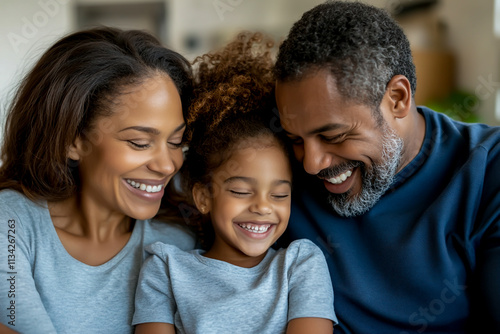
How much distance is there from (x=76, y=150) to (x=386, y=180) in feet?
3.03

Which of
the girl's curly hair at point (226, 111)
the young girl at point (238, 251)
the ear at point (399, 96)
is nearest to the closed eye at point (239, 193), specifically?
the young girl at point (238, 251)

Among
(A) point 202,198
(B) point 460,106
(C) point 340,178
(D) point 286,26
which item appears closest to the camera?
(C) point 340,178

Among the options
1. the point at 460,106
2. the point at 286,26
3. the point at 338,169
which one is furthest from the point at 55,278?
the point at 286,26

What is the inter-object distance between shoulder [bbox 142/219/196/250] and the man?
1.49ft

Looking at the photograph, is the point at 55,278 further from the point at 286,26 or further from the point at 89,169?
the point at 286,26

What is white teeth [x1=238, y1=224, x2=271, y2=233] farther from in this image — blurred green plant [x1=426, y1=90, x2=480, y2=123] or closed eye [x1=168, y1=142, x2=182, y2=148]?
blurred green plant [x1=426, y1=90, x2=480, y2=123]

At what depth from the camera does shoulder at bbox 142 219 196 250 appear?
5.32 ft

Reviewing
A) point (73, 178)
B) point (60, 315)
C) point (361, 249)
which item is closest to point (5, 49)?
point (73, 178)

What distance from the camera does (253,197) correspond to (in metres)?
1.45

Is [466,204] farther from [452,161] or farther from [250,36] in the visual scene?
[250,36]

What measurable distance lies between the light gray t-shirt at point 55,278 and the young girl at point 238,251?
0.28ft

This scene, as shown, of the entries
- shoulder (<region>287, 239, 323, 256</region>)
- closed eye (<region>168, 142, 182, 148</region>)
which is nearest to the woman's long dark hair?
closed eye (<region>168, 142, 182, 148</region>)

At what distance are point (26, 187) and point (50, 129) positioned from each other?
0.19 meters

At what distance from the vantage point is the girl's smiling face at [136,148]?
1.45m
